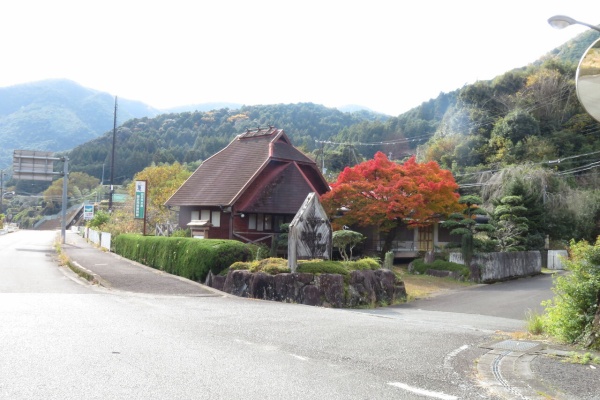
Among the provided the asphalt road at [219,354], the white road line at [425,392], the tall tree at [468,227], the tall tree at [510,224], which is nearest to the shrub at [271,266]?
the asphalt road at [219,354]

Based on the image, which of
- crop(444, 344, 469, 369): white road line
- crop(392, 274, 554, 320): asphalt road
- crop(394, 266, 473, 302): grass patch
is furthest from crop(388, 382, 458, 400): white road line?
crop(394, 266, 473, 302): grass patch

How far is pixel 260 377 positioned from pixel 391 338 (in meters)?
3.27

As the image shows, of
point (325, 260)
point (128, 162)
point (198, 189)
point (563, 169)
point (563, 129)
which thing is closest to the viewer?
point (325, 260)

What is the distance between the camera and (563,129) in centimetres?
4850

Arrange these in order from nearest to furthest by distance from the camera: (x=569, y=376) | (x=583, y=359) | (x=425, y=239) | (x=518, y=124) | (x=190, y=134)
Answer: (x=569, y=376) → (x=583, y=359) → (x=425, y=239) → (x=518, y=124) → (x=190, y=134)

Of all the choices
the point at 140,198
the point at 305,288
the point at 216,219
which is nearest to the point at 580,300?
the point at 305,288

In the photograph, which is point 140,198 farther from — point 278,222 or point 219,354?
point 219,354

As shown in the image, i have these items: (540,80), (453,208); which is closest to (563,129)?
(540,80)

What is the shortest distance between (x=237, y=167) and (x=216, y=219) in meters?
3.32

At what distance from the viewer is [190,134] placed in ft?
420

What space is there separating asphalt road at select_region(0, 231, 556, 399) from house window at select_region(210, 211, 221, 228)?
1763cm

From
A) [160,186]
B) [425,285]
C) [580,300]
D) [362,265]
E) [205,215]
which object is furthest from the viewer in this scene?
[160,186]

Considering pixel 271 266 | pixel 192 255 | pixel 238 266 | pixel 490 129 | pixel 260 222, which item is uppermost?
pixel 490 129

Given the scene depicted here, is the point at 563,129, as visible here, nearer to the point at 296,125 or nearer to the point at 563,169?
the point at 563,169
